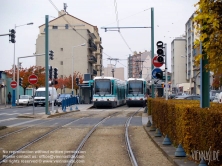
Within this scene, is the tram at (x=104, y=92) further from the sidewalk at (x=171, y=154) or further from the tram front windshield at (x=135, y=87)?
the sidewalk at (x=171, y=154)

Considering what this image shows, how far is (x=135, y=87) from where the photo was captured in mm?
44688

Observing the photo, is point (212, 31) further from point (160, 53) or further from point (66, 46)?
point (66, 46)

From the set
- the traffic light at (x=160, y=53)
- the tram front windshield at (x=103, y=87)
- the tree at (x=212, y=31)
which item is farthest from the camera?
the tram front windshield at (x=103, y=87)

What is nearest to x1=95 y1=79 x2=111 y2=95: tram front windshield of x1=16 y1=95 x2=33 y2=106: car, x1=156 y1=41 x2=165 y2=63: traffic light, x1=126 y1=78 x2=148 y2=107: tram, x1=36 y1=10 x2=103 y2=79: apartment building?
x1=126 y1=78 x2=148 y2=107: tram

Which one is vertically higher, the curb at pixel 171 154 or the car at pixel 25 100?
the car at pixel 25 100

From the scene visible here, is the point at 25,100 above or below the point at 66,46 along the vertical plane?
below

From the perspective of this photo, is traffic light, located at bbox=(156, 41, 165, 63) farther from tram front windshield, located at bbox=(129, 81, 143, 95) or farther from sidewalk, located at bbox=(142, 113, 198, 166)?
tram front windshield, located at bbox=(129, 81, 143, 95)

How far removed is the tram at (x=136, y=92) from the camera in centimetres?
4438

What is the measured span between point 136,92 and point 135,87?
0.63 metres

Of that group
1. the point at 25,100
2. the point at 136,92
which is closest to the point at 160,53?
the point at 136,92

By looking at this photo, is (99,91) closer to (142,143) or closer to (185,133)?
(142,143)

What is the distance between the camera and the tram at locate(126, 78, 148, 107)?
44.4 m

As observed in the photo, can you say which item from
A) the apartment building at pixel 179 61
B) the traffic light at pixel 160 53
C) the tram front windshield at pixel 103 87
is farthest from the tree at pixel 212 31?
the apartment building at pixel 179 61

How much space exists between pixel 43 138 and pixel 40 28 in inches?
3083
